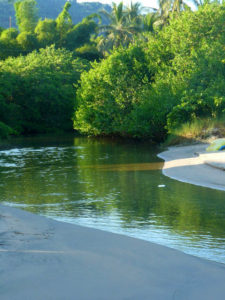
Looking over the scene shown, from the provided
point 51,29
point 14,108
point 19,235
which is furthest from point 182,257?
point 51,29

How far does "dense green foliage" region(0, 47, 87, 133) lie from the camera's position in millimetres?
46812

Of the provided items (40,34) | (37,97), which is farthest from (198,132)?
(40,34)

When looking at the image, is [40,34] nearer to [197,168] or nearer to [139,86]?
[139,86]

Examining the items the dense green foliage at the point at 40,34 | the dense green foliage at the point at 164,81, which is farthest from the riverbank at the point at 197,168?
the dense green foliage at the point at 40,34

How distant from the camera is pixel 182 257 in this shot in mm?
7141

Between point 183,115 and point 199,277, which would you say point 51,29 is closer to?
point 183,115

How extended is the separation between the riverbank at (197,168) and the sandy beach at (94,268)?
6.84 meters

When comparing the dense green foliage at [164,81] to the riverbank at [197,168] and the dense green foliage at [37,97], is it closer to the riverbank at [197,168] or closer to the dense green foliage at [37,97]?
the riverbank at [197,168]

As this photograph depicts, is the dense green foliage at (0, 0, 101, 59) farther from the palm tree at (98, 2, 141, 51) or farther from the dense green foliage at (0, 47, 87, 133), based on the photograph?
the dense green foliage at (0, 47, 87, 133)

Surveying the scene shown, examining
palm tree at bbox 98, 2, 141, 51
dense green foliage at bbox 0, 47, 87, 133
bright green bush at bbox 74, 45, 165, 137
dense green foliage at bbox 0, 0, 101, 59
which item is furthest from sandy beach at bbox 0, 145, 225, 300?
dense green foliage at bbox 0, 0, 101, 59

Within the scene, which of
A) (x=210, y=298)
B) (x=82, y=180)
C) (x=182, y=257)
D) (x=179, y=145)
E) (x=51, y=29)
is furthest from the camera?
(x=51, y=29)

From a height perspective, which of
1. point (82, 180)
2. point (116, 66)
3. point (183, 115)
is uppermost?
point (116, 66)

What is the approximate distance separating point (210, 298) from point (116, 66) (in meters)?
30.3

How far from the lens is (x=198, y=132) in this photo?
2745 centimetres
